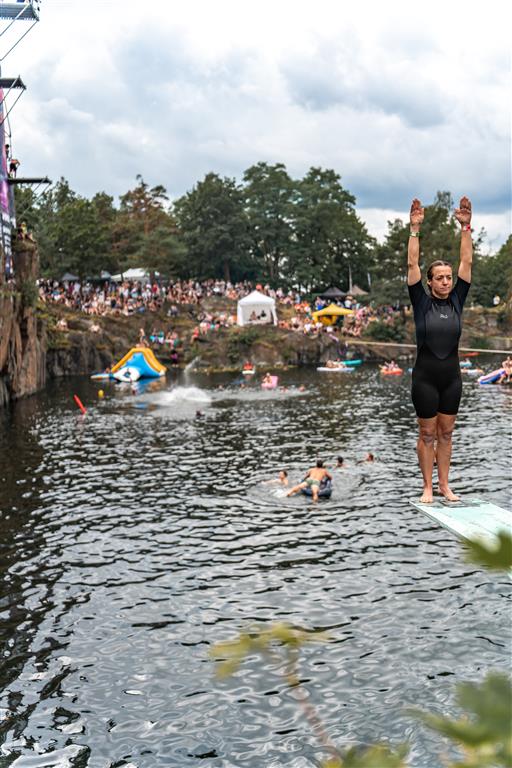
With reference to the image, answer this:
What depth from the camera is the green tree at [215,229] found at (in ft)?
265

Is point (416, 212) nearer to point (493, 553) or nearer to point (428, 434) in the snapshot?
point (428, 434)

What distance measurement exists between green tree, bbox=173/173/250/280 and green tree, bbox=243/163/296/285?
181 centimetres

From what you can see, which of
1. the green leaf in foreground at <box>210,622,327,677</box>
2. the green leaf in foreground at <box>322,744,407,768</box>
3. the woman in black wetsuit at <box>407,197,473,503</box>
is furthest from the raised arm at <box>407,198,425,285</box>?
the green leaf in foreground at <box>322,744,407,768</box>

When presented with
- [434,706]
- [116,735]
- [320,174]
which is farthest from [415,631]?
[320,174]

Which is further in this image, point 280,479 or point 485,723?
point 280,479

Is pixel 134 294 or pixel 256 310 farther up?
pixel 134 294

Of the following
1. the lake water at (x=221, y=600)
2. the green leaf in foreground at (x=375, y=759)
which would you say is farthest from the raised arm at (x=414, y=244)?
the green leaf in foreground at (x=375, y=759)

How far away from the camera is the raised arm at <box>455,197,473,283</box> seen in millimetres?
6891

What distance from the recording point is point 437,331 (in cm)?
694

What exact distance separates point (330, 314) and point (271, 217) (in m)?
19.5

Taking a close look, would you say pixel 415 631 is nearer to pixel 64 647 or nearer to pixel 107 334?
pixel 64 647

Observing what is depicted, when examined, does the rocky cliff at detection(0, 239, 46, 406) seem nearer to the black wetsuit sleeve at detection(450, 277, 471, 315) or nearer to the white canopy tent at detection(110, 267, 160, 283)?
the white canopy tent at detection(110, 267, 160, 283)

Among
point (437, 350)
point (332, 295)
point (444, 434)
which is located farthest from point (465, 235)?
point (332, 295)

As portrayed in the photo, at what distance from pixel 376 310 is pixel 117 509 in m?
58.2
